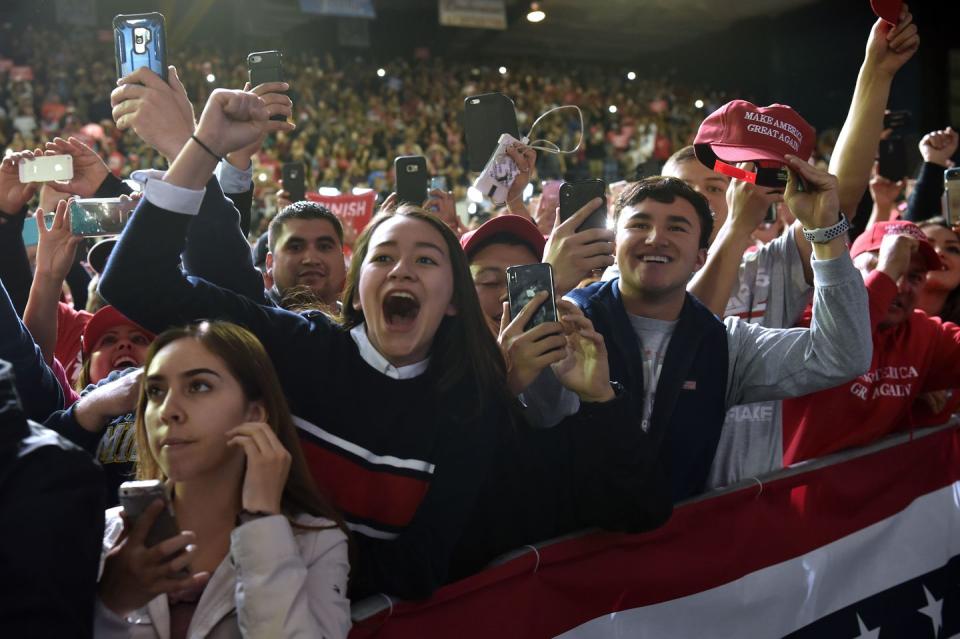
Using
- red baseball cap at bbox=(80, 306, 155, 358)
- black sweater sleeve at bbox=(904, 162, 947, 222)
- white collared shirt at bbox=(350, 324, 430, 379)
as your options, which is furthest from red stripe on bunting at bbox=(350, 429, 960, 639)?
black sweater sleeve at bbox=(904, 162, 947, 222)

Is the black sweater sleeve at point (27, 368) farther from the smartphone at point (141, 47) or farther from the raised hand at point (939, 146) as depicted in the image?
the raised hand at point (939, 146)

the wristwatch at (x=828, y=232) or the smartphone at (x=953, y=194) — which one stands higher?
the smartphone at (x=953, y=194)

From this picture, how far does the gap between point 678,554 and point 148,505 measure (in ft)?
3.97

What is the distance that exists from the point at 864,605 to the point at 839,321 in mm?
796

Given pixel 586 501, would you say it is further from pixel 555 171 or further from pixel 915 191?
pixel 555 171

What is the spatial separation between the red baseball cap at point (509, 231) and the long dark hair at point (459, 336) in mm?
431

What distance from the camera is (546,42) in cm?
2014

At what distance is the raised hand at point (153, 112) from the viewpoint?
1687 mm

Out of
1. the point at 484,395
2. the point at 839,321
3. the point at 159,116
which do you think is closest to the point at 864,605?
the point at 839,321

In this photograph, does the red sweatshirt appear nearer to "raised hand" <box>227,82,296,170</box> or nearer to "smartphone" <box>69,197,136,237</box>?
"raised hand" <box>227,82,296,170</box>

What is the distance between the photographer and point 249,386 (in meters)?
1.61

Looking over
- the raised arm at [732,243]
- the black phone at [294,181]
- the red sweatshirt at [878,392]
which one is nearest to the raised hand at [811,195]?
the raised arm at [732,243]

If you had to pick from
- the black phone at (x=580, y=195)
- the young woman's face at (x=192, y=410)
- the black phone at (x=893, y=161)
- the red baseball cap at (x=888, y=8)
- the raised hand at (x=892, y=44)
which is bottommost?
the young woman's face at (x=192, y=410)

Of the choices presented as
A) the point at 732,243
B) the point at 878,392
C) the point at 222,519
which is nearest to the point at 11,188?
the point at 222,519
